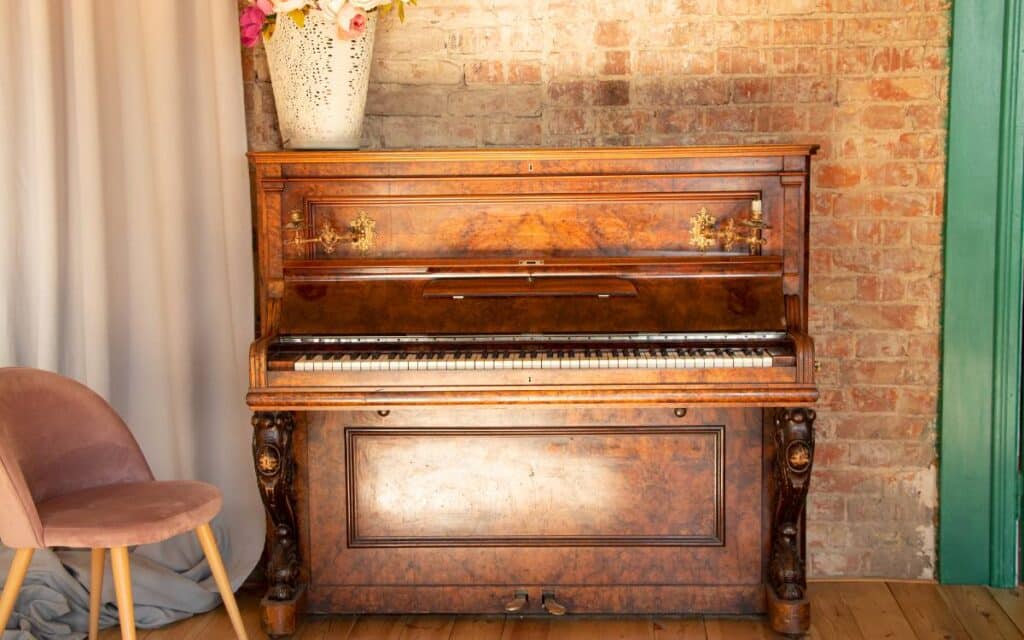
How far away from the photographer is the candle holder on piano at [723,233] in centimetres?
333

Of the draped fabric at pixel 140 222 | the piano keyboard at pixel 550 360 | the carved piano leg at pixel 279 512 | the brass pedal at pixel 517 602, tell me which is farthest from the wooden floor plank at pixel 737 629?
the draped fabric at pixel 140 222

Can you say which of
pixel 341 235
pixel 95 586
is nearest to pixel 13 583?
pixel 95 586

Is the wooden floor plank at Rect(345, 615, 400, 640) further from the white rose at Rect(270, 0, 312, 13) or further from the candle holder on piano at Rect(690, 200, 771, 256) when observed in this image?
the white rose at Rect(270, 0, 312, 13)

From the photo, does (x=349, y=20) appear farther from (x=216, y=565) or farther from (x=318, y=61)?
(x=216, y=565)

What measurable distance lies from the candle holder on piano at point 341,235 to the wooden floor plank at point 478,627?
3.62ft

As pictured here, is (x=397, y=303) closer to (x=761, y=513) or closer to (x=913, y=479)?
(x=761, y=513)

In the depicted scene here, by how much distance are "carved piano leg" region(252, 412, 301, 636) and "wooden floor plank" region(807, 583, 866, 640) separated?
4.81 feet

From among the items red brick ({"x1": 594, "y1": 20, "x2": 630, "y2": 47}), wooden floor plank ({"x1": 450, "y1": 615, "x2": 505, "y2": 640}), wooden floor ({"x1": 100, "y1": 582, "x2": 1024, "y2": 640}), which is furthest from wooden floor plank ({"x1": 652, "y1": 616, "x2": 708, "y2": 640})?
red brick ({"x1": 594, "y1": 20, "x2": 630, "y2": 47})

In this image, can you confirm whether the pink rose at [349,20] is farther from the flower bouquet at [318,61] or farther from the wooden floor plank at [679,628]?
the wooden floor plank at [679,628]

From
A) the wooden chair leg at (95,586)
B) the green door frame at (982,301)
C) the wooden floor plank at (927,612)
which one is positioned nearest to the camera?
the wooden chair leg at (95,586)

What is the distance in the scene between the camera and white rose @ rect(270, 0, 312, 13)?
10.7ft

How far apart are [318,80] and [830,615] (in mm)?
2137

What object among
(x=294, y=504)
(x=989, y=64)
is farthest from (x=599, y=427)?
(x=989, y=64)

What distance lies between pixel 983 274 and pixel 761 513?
1034 millimetres
